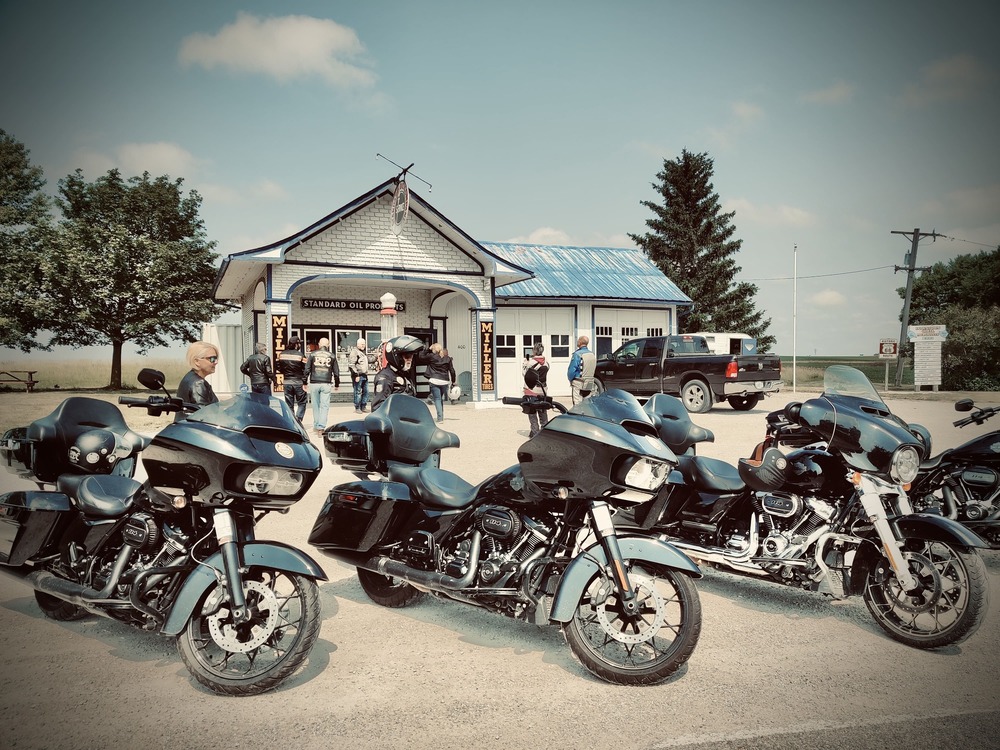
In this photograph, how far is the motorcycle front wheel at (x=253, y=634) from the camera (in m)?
3.25

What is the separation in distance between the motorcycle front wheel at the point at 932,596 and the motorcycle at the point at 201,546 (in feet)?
9.85

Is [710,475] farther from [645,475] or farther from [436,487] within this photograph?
[436,487]

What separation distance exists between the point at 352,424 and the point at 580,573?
6.35 ft

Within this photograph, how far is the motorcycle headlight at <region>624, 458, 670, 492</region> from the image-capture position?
346cm

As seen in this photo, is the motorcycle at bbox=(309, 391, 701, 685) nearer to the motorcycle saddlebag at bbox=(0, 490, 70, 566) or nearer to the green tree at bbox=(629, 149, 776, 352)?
the motorcycle saddlebag at bbox=(0, 490, 70, 566)

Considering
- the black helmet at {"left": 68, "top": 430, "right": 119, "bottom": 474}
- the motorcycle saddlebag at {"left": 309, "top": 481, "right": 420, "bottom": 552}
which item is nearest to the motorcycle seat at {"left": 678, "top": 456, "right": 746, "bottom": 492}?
the motorcycle saddlebag at {"left": 309, "top": 481, "right": 420, "bottom": 552}

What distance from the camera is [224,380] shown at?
27453mm

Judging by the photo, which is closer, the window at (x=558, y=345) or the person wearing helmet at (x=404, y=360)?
the person wearing helmet at (x=404, y=360)

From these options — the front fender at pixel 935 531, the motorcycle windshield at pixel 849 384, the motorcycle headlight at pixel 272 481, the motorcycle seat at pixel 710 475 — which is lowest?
the front fender at pixel 935 531

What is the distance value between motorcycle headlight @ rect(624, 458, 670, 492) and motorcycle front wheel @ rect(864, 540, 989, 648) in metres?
1.51

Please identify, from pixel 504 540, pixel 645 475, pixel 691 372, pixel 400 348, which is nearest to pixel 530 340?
pixel 691 372

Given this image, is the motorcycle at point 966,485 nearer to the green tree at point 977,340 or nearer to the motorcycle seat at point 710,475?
the motorcycle seat at point 710,475

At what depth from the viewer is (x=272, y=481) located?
342 cm

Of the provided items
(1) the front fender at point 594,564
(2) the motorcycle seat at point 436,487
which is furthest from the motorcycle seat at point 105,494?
(1) the front fender at point 594,564
